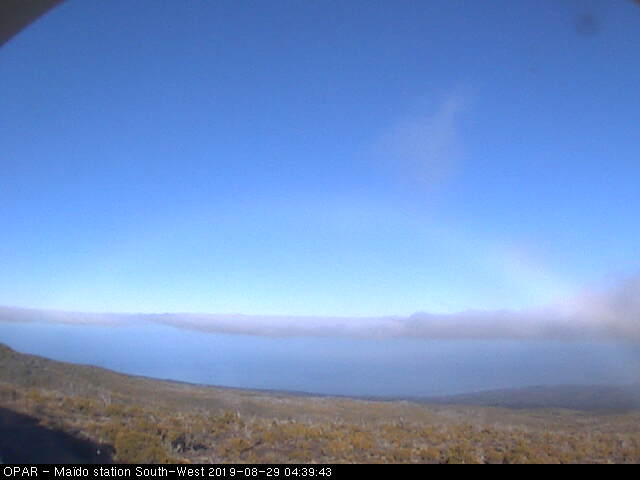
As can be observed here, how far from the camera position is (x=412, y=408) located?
32.3ft

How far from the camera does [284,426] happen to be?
7492 millimetres

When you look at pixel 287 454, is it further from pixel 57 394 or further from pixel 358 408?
pixel 57 394

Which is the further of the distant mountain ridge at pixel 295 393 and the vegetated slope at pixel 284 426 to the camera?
the distant mountain ridge at pixel 295 393

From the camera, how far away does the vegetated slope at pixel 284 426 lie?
621 cm

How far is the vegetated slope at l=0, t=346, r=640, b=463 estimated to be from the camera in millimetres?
6207

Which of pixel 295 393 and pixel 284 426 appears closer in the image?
pixel 284 426

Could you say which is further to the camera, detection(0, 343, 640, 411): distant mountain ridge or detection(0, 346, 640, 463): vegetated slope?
detection(0, 343, 640, 411): distant mountain ridge

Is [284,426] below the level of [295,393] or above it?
above
